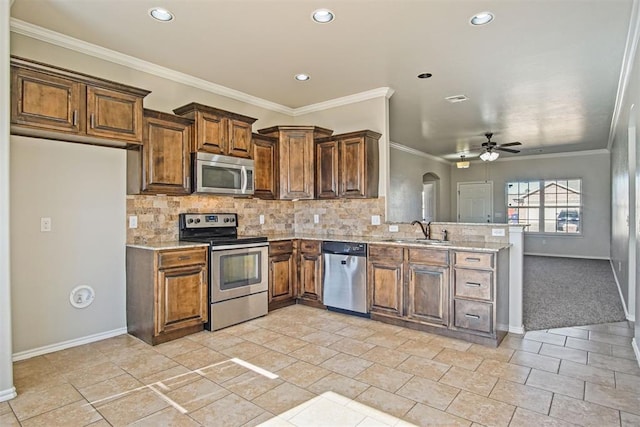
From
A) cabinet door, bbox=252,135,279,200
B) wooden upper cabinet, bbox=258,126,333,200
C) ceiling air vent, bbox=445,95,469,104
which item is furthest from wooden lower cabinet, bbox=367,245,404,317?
ceiling air vent, bbox=445,95,469,104

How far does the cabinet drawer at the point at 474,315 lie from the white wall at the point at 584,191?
295 inches

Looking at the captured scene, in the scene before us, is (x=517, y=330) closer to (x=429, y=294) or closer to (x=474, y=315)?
(x=474, y=315)

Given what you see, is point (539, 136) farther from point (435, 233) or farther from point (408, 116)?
point (435, 233)

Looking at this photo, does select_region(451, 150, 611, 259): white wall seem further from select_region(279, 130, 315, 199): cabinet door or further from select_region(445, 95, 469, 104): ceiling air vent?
select_region(279, 130, 315, 199): cabinet door

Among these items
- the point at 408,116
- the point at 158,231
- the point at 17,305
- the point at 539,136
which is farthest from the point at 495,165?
the point at 17,305

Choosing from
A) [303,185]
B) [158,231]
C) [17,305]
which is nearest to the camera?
[17,305]

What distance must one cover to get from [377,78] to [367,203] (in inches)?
60.0

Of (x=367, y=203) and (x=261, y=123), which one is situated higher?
(x=261, y=123)

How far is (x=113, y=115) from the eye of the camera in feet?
10.3

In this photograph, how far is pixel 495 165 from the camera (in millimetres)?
10250

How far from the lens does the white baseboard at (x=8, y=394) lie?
229 centimetres

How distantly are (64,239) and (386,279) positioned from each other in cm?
305

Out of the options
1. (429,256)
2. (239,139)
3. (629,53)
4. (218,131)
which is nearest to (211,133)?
(218,131)

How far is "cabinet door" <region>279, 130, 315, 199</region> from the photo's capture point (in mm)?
4758
